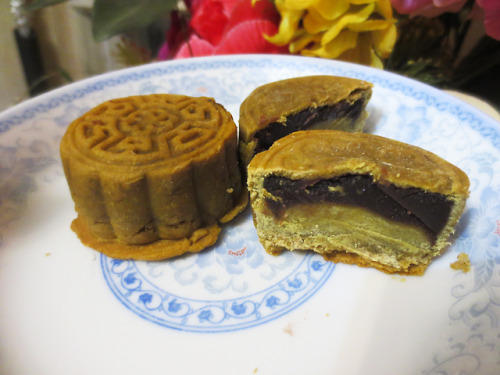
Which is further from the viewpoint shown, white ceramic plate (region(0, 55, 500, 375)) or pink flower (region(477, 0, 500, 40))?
pink flower (region(477, 0, 500, 40))

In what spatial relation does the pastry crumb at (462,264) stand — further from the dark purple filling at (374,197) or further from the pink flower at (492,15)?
the pink flower at (492,15)

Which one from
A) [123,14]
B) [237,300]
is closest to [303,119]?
[237,300]

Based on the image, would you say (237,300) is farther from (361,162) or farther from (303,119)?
(303,119)

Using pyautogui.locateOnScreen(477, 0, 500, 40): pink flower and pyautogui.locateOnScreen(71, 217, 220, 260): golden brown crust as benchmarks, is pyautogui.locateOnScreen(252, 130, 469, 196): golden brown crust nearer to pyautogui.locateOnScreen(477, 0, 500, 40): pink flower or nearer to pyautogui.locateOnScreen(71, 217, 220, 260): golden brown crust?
pyautogui.locateOnScreen(71, 217, 220, 260): golden brown crust

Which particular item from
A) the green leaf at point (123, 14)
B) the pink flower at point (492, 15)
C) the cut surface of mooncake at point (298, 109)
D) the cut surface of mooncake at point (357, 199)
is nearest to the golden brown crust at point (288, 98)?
the cut surface of mooncake at point (298, 109)

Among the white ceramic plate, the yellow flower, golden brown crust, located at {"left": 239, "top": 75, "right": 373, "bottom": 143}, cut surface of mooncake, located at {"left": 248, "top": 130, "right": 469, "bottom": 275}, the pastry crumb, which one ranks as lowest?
the white ceramic plate

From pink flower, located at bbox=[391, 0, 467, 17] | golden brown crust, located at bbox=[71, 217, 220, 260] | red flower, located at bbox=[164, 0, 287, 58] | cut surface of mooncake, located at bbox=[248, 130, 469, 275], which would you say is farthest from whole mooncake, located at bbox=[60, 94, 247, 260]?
pink flower, located at bbox=[391, 0, 467, 17]
